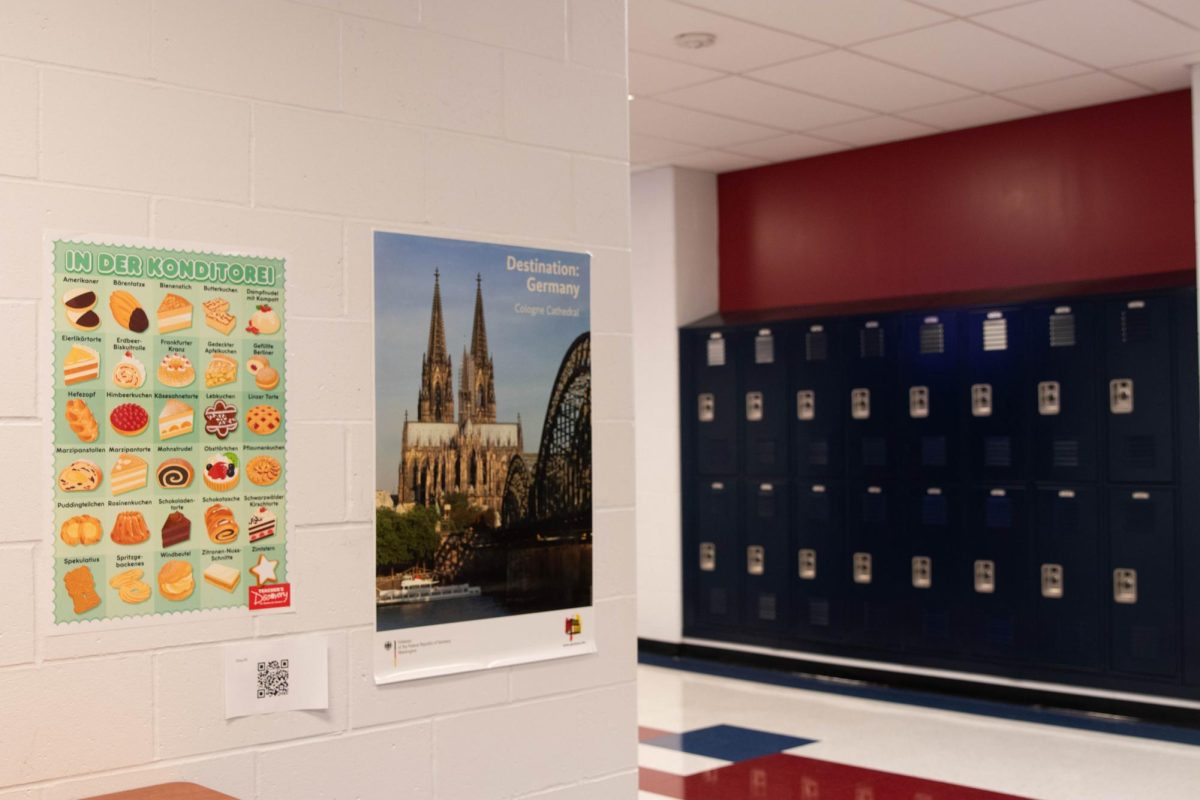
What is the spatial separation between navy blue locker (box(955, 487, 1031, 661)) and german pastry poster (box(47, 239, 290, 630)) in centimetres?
462

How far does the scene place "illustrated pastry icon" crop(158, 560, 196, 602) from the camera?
212cm

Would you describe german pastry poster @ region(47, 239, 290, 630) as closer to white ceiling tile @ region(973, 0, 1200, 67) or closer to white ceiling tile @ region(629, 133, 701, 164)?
white ceiling tile @ region(973, 0, 1200, 67)

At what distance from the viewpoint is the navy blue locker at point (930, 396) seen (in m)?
6.34

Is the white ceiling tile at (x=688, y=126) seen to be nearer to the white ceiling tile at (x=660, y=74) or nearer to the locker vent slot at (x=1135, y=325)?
the white ceiling tile at (x=660, y=74)

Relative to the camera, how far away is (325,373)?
2.32m

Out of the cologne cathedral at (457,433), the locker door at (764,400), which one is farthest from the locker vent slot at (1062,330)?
the cologne cathedral at (457,433)

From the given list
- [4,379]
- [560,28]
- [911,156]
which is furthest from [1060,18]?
[4,379]

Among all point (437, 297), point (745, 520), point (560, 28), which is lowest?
point (745, 520)

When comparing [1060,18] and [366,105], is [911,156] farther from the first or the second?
[366,105]

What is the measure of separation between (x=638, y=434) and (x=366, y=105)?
5.30 metres

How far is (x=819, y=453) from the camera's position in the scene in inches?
270

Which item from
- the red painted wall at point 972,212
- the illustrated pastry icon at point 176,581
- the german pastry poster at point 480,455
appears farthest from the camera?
the red painted wall at point 972,212

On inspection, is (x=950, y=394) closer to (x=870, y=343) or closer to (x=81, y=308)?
(x=870, y=343)

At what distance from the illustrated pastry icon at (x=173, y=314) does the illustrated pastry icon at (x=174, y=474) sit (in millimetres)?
218
